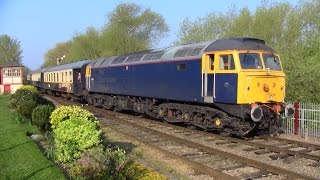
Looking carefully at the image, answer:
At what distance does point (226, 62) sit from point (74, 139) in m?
6.07

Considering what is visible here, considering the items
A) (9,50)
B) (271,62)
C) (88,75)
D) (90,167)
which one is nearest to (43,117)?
(90,167)

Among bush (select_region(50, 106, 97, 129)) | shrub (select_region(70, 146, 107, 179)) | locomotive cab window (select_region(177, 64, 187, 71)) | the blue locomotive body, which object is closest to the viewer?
shrub (select_region(70, 146, 107, 179))

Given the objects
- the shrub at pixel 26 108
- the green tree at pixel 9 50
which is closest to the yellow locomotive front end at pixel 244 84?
the shrub at pixel 26 108

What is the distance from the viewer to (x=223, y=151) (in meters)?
11.2

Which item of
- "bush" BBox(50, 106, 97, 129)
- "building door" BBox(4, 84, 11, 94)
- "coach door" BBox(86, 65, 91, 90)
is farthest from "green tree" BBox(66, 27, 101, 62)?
"bush" BBox(50, 106, 97, 129)

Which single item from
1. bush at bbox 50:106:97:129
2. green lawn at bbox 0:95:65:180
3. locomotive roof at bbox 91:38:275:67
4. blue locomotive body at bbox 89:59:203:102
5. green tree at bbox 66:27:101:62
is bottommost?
green lawn at bbox 0:95:65:180

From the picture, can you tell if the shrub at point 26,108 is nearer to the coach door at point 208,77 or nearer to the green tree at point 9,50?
the coach door at point 208,77

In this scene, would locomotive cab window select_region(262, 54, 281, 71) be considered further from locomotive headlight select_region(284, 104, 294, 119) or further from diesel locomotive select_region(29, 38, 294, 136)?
locomotive headlight select_region(284, 104, 294, 119)

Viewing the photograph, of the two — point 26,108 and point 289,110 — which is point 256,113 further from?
point 26,108

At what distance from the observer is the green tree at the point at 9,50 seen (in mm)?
90375

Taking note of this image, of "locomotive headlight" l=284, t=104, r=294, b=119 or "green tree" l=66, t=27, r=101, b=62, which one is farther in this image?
"green tree" l=66, t=27, r=101, b=62

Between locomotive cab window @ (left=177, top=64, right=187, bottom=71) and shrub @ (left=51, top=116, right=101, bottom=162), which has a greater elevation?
locomotive cab window @ (left=177, top=64, right=187, bottom=71)

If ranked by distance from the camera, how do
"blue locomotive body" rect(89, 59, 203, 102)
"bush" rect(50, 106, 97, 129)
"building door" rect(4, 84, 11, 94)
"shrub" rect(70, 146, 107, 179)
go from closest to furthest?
"shrub" rect(70, 146, 107, 179) < "bush" rect(50, 106, 97, 129) < "blue locomotive body" rect(89, 59, 203, 102) < "building door" rect(4, 84, 11, 94)

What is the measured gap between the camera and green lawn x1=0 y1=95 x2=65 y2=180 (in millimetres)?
7961
